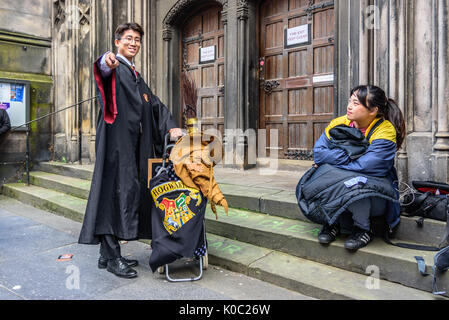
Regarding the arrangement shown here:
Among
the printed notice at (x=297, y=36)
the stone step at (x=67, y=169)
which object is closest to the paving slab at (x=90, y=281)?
the stone step at (x=67, y=169)

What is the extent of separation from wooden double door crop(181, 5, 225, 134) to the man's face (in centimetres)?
348

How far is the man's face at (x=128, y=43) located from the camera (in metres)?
3.17

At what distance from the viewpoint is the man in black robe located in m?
3.09

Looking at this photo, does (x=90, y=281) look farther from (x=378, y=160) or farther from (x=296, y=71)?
(x=296, y=71)

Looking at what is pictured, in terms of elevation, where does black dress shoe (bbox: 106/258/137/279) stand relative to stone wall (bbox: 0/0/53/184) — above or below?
below

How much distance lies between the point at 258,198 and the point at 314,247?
1064mm

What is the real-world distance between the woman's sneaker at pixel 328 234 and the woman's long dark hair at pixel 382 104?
0.91m

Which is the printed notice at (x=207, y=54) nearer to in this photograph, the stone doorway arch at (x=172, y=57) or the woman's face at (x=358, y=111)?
the stone doorway arch at (x=172, y=57)

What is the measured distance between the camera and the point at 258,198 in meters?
4.03

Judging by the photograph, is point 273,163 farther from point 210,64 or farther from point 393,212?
point 393,212

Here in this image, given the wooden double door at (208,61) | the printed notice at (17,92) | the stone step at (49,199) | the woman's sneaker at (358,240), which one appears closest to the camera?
the woman's sneaker at (358,240)

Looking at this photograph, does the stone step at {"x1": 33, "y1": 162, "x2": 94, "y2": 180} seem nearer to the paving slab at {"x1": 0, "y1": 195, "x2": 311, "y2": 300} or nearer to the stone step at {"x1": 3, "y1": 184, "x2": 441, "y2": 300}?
the paving slab at {"x1": 0, "y1": 195, "x2": 311, "y2": 300}

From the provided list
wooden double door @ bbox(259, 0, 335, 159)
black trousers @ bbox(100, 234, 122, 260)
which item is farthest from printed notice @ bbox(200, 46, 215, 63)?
black trousers @ bbox(100, 234, 122, 260)

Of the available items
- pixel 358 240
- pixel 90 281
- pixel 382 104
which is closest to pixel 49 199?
pixel 90 281
